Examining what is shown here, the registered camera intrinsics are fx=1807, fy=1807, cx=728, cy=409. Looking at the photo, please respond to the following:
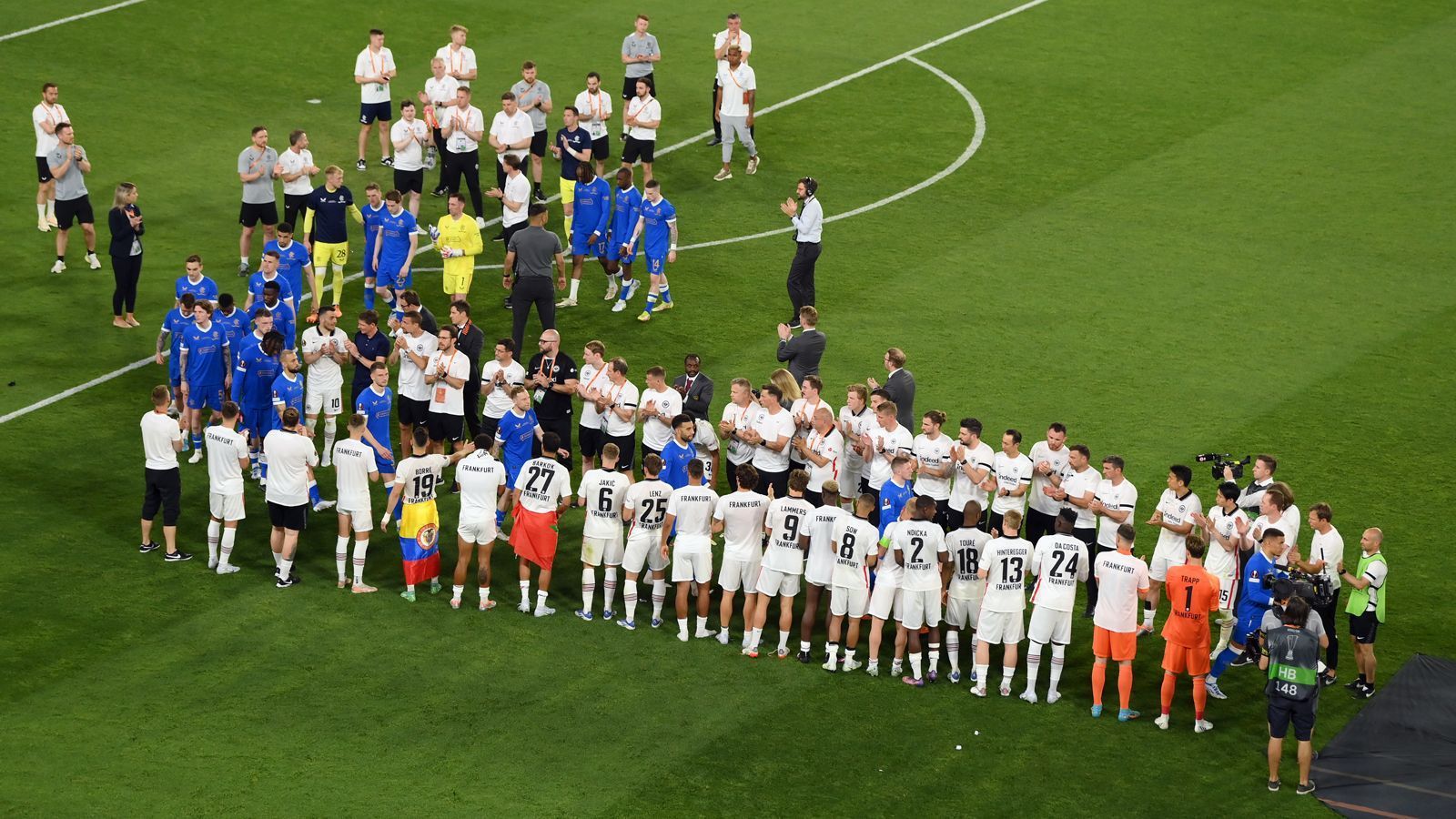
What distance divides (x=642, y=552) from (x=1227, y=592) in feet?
19.1

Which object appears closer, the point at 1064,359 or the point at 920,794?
the point at 920,794

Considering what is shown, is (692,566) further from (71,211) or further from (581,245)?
(71,211)

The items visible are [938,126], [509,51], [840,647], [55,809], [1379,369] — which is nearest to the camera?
[55,809]

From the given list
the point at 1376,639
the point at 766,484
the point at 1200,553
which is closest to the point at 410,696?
the point at 766,484

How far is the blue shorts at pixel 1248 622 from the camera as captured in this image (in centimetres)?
1756

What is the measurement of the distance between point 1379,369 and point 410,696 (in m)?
14.2

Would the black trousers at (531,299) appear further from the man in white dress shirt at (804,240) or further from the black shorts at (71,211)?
the black shorts at (71,211)

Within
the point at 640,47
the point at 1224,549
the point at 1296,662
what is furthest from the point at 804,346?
the point at 640,47

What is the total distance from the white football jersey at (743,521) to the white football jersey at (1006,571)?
227 cm

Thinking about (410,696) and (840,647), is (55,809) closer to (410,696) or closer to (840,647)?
(410,696)

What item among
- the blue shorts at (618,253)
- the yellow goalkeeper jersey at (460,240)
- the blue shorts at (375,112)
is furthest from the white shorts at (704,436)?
the blue shorts at (375,112)

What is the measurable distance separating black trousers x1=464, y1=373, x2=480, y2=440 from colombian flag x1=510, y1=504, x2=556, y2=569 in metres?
2.77

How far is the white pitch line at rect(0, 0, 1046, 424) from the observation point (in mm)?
23062

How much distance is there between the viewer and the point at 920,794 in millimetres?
15922
